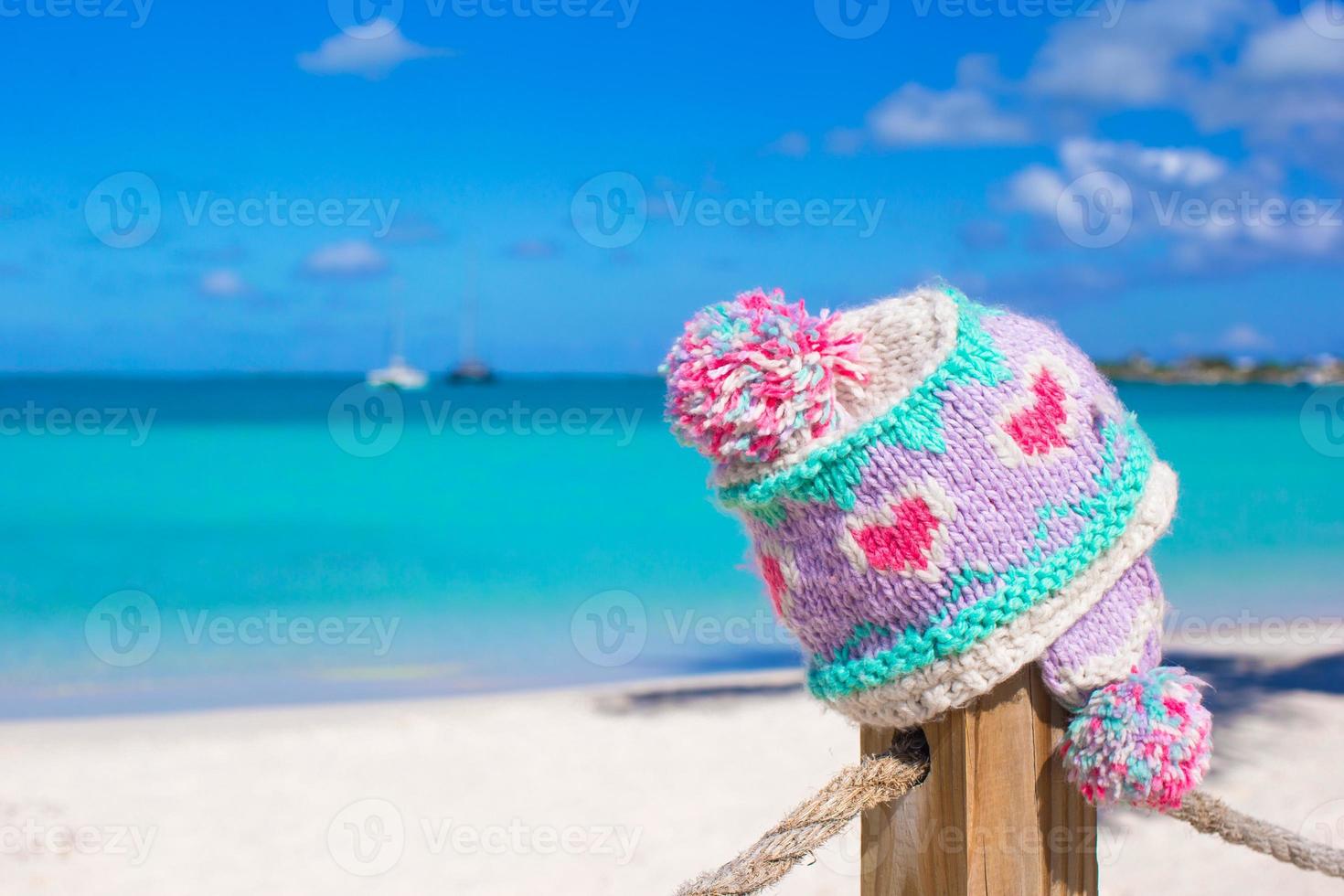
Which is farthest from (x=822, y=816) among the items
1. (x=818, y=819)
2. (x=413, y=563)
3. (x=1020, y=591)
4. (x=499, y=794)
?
(x=413, y=563)

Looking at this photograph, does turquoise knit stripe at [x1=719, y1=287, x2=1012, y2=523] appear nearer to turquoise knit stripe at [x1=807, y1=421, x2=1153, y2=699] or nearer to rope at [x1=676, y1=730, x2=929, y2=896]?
turquoise knit stripe at [x1=807, y1=421, x2=1153, y2=699]

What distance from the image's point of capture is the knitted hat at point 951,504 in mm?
1271

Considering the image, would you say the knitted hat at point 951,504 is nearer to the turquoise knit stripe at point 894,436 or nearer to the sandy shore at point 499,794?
the turquoise knit stripe at point 894,436

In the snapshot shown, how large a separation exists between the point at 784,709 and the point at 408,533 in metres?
11.7

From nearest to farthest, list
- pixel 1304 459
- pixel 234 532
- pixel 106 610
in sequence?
pixel 106 610 → pixel 234 532 → pixel 1304 459

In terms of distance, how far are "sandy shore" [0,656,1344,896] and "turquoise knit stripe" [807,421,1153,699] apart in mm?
3111

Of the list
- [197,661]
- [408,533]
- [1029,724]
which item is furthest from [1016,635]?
[408,533]

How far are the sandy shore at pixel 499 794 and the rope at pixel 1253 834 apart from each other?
2.57 meters

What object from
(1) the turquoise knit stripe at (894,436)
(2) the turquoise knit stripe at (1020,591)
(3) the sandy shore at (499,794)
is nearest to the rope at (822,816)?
(2) the turquoise knit stripe at (1020,591)

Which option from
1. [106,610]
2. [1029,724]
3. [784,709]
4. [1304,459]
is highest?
[1304,459]

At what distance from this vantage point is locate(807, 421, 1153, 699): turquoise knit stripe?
4.16ft

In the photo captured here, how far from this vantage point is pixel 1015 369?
4.29 feet

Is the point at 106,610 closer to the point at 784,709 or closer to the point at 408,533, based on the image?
the point at 408,533

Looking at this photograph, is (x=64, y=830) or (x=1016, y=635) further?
(x=64, y=830)
